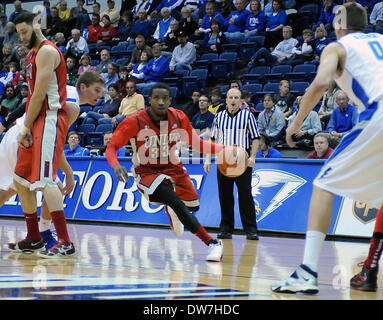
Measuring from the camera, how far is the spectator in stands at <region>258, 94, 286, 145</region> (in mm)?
11703

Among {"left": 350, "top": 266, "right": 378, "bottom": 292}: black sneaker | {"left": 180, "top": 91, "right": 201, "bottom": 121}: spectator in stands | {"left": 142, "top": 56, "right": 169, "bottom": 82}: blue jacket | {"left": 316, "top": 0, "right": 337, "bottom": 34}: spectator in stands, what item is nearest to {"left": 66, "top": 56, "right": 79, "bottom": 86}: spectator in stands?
{"left": 142, "top": 56, "right": 169, "bottom": 82}: blue jacket

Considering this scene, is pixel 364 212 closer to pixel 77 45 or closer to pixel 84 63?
pixel 84 63

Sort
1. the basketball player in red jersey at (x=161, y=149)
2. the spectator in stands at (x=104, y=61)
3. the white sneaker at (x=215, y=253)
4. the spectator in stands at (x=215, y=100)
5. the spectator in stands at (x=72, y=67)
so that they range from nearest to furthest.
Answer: the white sneaker at (x=215, y=253)
the basketball player in red jersey at (x=161, y=149)
the spectator in stands at (x=215, y=100)
the spectator in stands at (x=104, y=61)
the spectator in stands at (x=72, y=67)

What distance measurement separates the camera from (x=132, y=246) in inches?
284

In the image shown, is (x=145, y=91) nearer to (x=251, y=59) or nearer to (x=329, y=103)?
(x=251, y=59)

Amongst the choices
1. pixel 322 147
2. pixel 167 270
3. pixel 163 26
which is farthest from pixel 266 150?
pixel 163 26

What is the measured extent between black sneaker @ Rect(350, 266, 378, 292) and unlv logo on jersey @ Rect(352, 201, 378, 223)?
13.7ft

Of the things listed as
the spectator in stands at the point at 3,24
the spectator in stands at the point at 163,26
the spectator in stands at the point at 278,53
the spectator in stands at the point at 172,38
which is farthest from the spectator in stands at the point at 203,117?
the spectator in stands at the point at 3,24

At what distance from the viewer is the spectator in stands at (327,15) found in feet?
45.2

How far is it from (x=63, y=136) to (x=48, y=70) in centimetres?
Answer: 62

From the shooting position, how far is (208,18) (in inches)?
633

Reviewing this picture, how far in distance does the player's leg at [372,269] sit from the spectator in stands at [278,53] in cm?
985

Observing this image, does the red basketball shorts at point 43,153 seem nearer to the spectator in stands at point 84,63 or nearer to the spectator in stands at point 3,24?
the spectator in stands at point 84,63
